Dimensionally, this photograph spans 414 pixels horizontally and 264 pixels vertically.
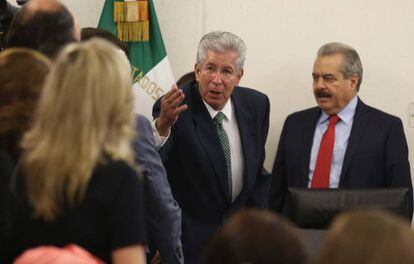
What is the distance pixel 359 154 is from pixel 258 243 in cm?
297

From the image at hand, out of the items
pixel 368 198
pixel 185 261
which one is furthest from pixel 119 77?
pixel 185 261

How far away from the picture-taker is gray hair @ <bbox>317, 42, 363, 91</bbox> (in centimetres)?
451

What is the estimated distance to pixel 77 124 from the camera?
184 cm

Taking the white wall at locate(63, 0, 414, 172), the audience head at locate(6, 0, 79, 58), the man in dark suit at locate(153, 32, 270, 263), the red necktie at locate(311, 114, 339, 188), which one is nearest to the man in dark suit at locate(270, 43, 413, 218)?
the red necktie at locate(311, 114, 339, 188)

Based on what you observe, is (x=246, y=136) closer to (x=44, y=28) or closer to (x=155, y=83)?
(x=155, y=83)

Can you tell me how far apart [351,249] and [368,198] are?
1.72 meters

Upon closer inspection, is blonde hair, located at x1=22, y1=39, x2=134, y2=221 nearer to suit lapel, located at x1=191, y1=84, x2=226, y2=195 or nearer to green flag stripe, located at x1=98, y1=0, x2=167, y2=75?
suit lapel, located at x1=191, y1=84, x2=226, y2=195

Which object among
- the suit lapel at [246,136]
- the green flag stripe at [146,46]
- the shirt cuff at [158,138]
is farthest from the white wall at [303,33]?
the shirt cuff at [158,138]

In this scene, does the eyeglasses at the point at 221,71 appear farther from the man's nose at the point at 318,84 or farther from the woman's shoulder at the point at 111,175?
the woman's shoulder at the point at 111,175

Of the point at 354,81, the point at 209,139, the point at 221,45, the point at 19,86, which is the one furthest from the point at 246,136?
the point at 19,86

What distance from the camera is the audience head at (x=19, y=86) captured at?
2023 mm

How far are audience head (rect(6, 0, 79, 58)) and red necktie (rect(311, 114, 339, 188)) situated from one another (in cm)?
216

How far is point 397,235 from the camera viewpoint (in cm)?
142

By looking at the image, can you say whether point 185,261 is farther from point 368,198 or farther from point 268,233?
point 268,233
